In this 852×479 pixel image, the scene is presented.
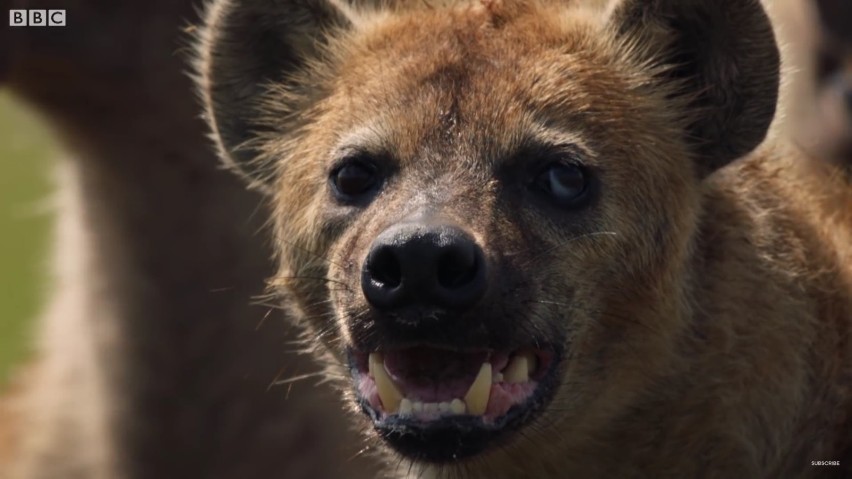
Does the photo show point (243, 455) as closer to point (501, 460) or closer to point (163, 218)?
point (163, 218)

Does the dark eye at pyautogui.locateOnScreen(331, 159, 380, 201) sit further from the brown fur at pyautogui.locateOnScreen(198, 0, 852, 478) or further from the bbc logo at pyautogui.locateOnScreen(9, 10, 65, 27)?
the bbc logo at pyautogui.locateOnScreen(9, 10, 65, 27)

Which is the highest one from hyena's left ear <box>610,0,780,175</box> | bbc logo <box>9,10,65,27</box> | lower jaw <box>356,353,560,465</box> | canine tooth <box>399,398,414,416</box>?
bbc logo <box>9,10,65,27</box>

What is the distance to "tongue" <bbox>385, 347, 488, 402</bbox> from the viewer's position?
4496mm

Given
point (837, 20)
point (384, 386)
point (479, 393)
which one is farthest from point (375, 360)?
point (837, 20)

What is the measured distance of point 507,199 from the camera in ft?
15.3

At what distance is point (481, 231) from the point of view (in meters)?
4.47

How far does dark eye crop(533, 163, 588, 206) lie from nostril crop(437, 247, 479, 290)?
0.46 metres

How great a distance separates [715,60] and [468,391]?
1202 millimetres

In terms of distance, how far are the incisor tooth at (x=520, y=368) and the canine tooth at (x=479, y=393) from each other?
0.30 feet

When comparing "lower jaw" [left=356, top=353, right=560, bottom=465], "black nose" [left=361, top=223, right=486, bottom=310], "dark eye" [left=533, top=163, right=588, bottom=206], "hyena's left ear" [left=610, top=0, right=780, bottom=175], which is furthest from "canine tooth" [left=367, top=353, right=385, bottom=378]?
"hyena's left ear" [left=610, top=0, right=780, bottom=175]

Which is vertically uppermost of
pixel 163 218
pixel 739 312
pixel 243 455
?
pixel 163 218

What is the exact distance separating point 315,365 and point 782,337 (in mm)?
2226

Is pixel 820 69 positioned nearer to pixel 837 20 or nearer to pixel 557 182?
pixel 837 20

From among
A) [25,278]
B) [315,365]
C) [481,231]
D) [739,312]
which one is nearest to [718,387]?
[739,312]
